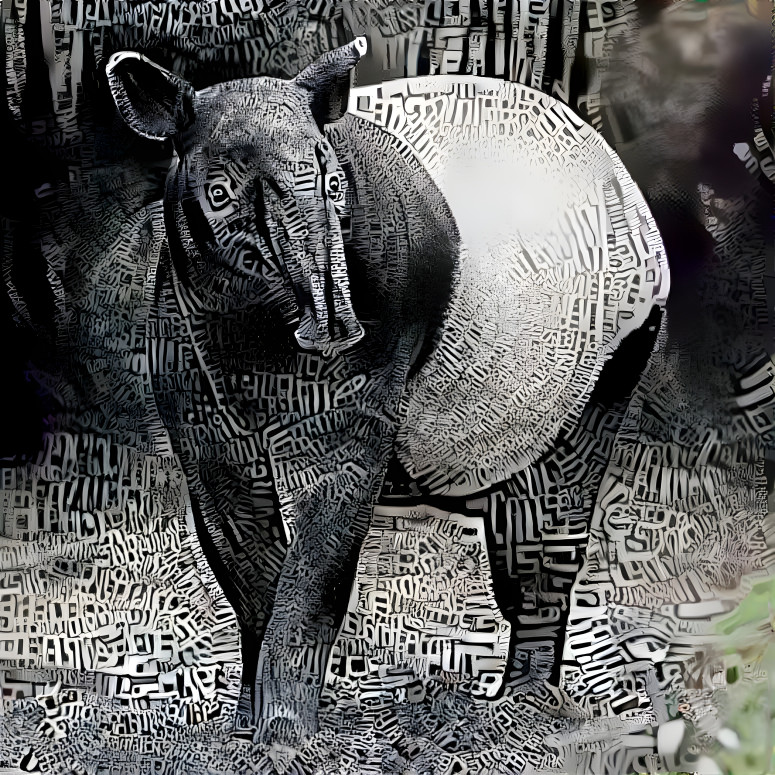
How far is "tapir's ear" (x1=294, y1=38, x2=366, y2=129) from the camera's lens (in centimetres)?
232

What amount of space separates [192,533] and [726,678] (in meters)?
1.98

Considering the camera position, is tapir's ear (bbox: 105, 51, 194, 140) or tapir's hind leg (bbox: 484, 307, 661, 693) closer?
tapir's ear (bbox: 105, 51, 194, 140)

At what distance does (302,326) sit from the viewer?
7.75 feet

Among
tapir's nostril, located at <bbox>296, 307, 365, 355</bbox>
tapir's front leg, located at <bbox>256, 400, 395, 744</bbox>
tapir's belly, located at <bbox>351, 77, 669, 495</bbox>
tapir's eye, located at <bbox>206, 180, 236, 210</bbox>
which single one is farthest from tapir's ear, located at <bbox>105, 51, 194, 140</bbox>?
tapir's front leg, located at <bbox>256, 400, 395, 744</bbox>

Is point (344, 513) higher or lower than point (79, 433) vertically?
lower

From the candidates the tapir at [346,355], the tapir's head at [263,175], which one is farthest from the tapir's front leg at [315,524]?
the tapir's head at [263,175]

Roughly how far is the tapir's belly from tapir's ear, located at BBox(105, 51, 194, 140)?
3.24 ft

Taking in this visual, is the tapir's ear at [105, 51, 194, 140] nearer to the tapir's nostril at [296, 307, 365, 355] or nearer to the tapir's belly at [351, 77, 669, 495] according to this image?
the tapir's nostril at [296, 307, 365, 355]

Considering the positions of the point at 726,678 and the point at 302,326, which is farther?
the point at 726,678

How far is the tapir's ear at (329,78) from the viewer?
7.62 ft

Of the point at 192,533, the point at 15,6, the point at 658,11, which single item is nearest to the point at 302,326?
the point at 192,533

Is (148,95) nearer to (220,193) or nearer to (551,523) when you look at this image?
(220,193)

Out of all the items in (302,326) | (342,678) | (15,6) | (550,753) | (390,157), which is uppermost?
(15,6)

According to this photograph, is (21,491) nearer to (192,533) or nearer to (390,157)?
(192,533)
